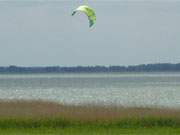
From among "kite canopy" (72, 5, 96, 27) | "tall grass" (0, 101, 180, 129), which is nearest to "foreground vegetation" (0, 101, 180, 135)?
"tall grass" (0, 101, 180, 129)

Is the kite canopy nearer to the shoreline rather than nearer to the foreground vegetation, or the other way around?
the foreground vegetation

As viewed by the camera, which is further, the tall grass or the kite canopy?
the tall grass

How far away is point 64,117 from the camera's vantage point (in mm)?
26656

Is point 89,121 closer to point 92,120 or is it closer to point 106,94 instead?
point 92,120

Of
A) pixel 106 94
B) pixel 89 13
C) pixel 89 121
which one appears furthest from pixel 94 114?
pixel 106 94

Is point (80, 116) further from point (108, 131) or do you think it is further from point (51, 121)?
point (108, 131)

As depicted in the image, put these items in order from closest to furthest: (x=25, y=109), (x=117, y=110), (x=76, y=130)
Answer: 1. (x=76, y=130)
2. (x=117, y=110)
3. (x=25, y=109)

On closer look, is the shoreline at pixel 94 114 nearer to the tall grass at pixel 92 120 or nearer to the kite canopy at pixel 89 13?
the tall grass at pixel 92 120

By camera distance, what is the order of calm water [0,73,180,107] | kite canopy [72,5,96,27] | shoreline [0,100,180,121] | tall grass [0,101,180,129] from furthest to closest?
1. calm water [0,73,180,107]
2. shoreline [0,100,180,121]
3. tall grass [0,101,180,129]
4. kite canopy [72,5,96,27]

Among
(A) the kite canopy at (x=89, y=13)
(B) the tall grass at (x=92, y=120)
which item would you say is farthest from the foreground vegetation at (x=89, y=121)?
(A) the kite canopy at (x=89, y=13)

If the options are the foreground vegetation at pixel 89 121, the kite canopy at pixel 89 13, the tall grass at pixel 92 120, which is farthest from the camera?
the tall grass at pixel 92 120

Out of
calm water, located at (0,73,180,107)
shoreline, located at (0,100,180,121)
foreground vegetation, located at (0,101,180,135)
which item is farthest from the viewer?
calm water, located at (0,73,180,107)

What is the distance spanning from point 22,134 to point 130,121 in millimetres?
5088

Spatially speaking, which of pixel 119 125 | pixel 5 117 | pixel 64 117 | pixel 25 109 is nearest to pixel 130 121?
pixel 119 125
